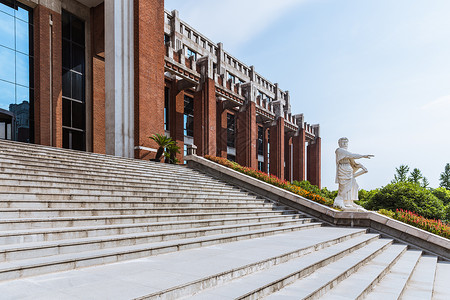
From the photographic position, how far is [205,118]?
75.4 ft

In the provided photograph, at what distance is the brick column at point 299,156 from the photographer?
124 ft

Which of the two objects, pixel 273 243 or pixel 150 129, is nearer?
pixel 273 243

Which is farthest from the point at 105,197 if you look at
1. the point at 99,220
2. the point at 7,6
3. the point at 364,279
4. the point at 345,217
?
the point at 7,6

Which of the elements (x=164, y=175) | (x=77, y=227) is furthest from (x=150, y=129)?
(x=77, y=227)

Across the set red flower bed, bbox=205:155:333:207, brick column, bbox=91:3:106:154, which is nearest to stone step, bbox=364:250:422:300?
red flower bed, bbox=205:155:333:207

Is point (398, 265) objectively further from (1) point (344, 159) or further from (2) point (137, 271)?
(2) point (137, 271)

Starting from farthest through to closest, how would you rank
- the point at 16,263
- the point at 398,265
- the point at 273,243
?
the point at 398,265, the point at 273,243, the point at 16,263

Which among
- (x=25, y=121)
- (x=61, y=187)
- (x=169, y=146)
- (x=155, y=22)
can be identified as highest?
(x=155, y=22)

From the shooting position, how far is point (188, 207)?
739 cm

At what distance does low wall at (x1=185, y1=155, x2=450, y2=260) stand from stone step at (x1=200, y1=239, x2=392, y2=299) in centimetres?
367

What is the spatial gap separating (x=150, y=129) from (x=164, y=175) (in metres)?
6.02

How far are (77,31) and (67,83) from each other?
347 cm

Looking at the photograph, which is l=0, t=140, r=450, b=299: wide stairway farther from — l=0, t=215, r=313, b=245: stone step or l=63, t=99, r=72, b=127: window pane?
l=63, t=99, r=72, b=127: window pane

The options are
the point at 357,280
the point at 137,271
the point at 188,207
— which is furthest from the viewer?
the point at 188,207
